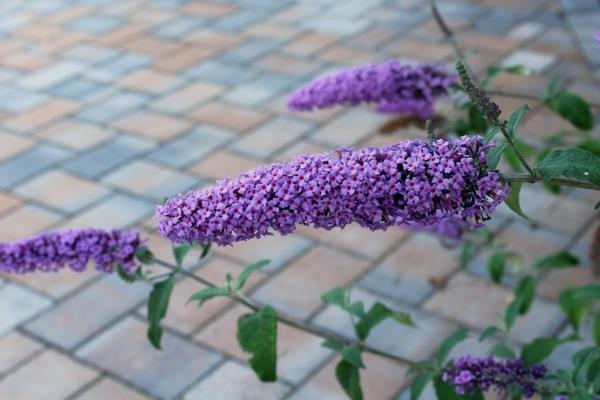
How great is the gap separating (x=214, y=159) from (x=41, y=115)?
997 mm

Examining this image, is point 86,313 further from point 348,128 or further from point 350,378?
point 348,128

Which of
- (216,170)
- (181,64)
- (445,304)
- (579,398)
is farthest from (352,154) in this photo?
(181,64)

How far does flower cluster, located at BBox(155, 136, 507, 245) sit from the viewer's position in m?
1.18

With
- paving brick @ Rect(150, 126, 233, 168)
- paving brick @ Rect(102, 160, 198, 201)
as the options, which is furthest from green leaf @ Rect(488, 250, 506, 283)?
paving brick @ Rect(150, 126, 233, 168)

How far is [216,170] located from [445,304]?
1223mm

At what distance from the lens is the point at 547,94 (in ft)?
7.42

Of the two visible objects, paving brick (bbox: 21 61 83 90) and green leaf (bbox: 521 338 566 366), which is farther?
paving brick (bbox: 21 61 83 90)

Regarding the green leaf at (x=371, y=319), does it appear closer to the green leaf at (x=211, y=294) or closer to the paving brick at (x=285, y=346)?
the green leaf at (x=211, y=294)

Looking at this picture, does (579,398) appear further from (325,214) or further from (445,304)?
(445,304)

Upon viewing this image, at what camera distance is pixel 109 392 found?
2633mm

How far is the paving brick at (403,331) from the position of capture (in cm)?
275

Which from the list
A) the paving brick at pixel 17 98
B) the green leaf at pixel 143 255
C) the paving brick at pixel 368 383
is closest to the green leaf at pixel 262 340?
the green leaf at pixel 143 255

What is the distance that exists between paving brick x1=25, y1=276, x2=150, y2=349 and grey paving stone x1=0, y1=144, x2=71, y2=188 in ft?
3.04

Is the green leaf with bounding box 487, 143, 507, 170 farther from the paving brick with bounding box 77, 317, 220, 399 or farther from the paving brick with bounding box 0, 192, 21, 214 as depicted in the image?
the paving brick with bounding box 0, 192, 21, 214
